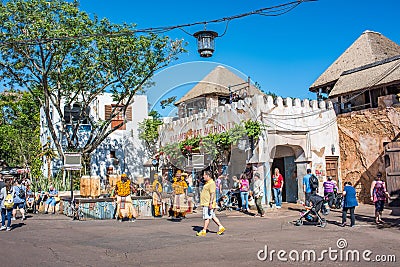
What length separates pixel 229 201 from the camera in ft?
59.4

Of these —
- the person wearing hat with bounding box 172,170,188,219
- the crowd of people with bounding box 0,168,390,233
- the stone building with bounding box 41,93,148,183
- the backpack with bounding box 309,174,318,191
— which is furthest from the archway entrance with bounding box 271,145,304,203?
the stone building with bounding box 41,93,148,183

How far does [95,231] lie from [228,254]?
527 cm

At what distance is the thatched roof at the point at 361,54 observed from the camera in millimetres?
23281

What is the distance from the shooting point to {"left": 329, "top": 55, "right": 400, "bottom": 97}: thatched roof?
18859mm

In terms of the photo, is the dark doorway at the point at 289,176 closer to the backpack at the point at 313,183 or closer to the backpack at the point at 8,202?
the backpack at the point at 313,183

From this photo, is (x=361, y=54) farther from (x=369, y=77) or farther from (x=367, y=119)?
(x=367, y=119)

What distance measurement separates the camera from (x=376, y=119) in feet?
61.4

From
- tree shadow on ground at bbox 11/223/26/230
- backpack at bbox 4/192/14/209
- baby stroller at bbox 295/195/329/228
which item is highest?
backpack at bbox 4/192/14/209

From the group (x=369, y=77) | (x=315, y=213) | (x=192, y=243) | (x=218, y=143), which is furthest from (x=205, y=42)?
(x=369, y=77)

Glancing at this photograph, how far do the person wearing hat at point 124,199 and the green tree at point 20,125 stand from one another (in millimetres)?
25803

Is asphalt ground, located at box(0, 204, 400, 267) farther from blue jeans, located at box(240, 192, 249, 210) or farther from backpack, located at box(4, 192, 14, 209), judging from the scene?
blue jeans, located at box(240, 192, 249, 210)

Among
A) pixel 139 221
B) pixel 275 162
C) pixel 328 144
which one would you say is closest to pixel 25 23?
pixel 139 221

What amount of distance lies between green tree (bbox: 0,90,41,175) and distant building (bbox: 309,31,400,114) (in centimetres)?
2590

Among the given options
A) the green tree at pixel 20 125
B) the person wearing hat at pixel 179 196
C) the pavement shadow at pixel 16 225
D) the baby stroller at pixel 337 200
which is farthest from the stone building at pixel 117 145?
the baby stroller at pixel 337 200
